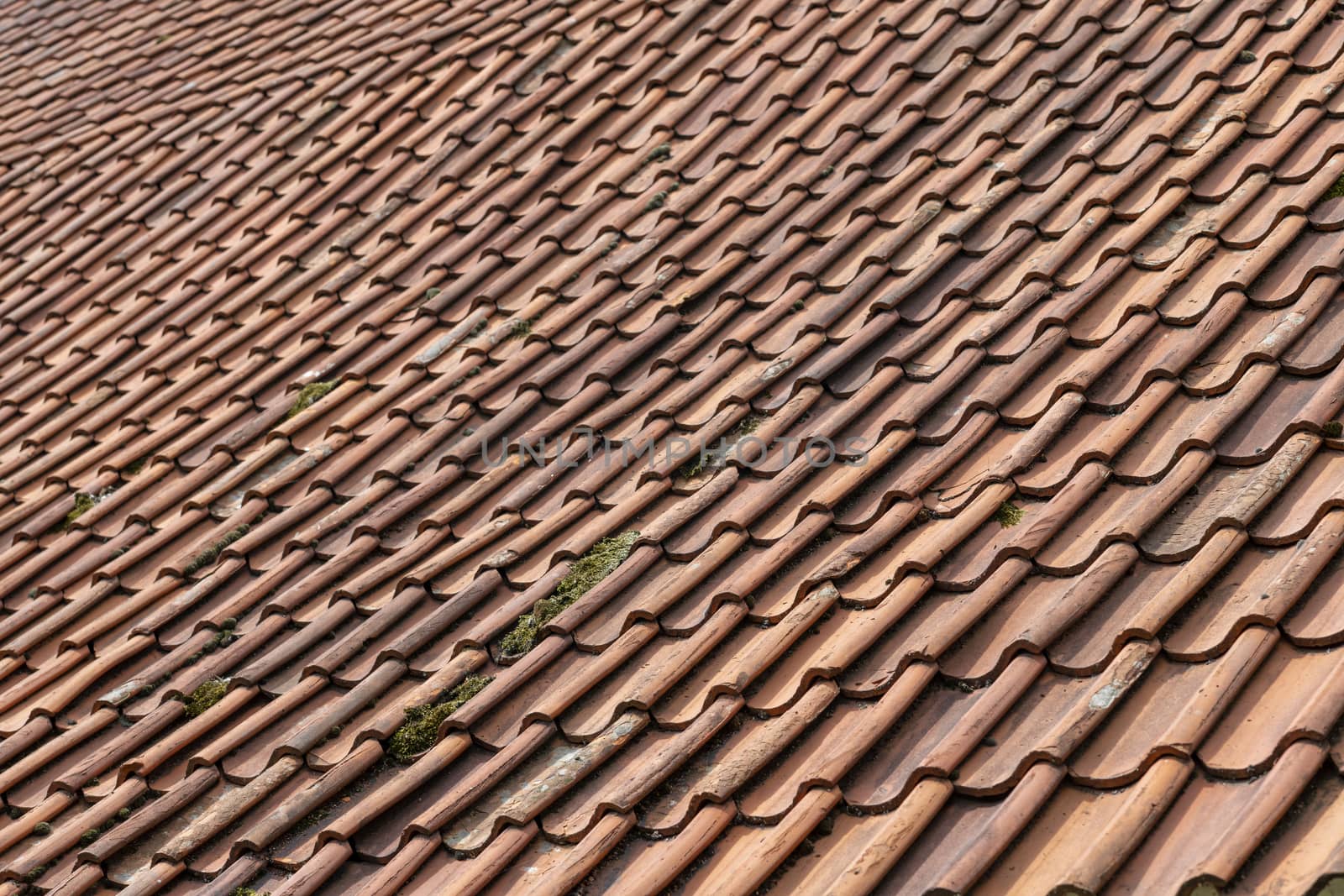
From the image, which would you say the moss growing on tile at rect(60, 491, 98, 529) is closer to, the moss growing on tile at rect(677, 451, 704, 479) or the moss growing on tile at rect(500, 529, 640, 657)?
the moss growing on tile at rect(500, 529, 640, 657)

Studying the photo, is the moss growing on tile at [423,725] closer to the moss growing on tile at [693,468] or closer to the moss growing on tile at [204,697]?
the moss growing on tile at [204,697]

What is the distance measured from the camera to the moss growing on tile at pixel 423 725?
116 inches

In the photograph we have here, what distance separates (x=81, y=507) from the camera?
13.9 feet

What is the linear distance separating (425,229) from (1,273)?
7.27 feet

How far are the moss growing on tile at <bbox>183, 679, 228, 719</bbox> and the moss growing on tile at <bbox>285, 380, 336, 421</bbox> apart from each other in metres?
1.08

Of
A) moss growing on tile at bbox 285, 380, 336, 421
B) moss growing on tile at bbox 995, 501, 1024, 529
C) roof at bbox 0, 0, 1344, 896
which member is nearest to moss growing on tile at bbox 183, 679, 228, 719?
roof at bbox 0, 0, 1344, 896

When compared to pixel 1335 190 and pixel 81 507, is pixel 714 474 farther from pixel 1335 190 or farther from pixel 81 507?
pixel 81 507

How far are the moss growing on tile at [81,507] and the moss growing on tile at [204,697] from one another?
1.18m

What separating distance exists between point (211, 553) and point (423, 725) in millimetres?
1185

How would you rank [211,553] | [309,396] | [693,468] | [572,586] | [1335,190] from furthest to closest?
[309,396], [211,553], [693,468], [1335,190], [572,586]

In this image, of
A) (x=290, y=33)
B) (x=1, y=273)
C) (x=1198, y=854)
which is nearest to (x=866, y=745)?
(x=1198, y=854)

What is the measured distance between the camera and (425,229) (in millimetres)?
4625

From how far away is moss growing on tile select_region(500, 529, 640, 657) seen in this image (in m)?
3.10

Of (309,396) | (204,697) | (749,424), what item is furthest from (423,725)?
(309,396)
